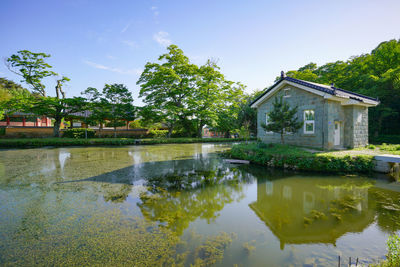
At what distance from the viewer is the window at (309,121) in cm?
1059


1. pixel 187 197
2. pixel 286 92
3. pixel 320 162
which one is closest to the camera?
pixel 187 197

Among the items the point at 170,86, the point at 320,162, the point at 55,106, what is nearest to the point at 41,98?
the point at 55,106

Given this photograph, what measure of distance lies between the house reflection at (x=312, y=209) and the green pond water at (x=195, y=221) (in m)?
0.02

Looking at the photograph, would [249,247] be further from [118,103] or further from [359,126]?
[118,103]

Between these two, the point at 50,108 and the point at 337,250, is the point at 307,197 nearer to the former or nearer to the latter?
the point at 337,250

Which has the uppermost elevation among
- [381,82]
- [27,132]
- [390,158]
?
[381,82]

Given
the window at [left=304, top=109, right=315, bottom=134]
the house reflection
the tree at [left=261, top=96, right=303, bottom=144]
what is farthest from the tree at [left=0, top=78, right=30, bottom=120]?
the window at [left=304, top=109, right=315, bottom=134]

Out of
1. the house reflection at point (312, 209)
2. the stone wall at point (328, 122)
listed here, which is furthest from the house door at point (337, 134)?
the house reflection at point (312, 209)

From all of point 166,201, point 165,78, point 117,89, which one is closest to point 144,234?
point 166,201

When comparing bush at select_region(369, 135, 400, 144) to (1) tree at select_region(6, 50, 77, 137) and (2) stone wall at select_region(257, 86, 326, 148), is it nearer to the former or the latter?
(2) stone wall at select_region(257, 86, 326, 148)

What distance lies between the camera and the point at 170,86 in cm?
2281

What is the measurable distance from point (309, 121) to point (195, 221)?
32.0 feet

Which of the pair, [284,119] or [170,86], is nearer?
[284,119]

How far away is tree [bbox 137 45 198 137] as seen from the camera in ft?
71.7
